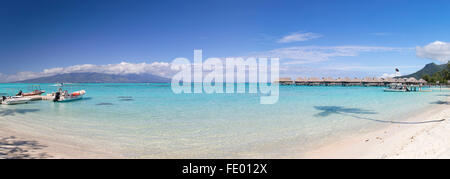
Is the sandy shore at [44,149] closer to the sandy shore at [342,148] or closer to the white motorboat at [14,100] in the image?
the sandy shore at [342,148]

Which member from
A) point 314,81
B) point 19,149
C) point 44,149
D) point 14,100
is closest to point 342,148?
point 44,149

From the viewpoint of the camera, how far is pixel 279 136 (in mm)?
8102

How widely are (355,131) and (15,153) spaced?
11325 mm

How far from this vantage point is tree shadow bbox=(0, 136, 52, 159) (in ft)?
17.7

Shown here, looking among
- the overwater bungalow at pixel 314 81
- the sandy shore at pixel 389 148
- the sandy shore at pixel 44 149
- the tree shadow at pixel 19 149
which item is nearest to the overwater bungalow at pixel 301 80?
the overwater bungalow at pixel 314 81

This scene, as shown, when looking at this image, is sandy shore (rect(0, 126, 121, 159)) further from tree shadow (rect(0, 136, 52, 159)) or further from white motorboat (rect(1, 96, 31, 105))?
white motorboat (rect(1, 96, 31, 105))

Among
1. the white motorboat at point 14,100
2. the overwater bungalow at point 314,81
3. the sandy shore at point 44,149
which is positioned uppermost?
the overwater bungalow at point 314,81

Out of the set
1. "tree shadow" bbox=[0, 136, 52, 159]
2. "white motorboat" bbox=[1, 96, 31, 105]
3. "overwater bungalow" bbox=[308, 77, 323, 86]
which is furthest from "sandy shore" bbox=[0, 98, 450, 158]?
"overwater bungalow" bbox=[308, 77, 323, 86]

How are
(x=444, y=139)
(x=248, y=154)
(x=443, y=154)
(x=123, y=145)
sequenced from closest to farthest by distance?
(x=443, y=154), (x=444, y=139), (x=248, y=154), (x=123, y=145)

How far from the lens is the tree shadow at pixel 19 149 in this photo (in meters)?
Result: 5.39

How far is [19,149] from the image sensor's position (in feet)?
19.9
